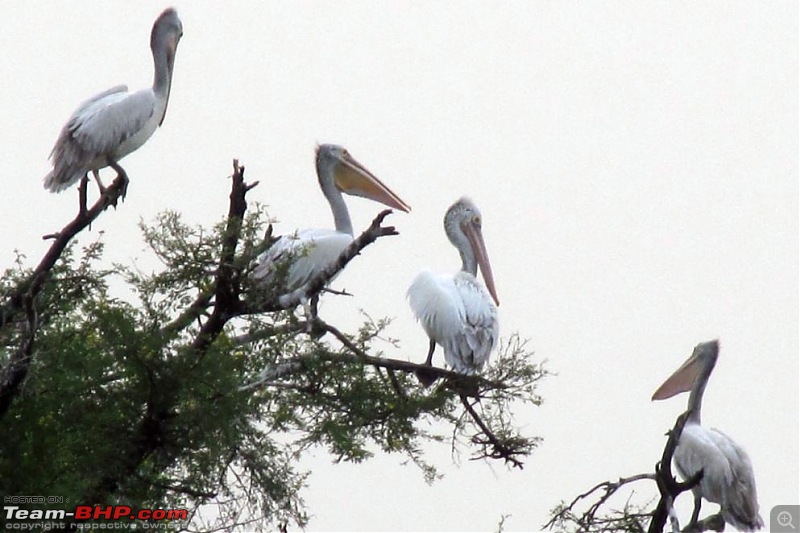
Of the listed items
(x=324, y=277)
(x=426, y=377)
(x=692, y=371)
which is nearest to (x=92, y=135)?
(x=324, y=277)

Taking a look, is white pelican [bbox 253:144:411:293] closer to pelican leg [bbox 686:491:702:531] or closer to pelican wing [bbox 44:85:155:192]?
pelican wing [bbox 44:85:155:192]

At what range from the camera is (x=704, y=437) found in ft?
41.1

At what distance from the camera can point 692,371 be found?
14617 millimetres

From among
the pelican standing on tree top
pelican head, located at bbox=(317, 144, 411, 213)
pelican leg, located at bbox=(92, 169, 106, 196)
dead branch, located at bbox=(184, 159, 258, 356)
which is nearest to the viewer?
dead branch, located at bbox=(184, 159, 258, 356)

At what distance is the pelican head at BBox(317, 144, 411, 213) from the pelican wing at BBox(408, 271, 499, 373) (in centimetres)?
128

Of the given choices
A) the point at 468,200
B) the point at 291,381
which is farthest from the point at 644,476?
the point at 468,200

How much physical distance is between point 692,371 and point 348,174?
Result: 3318 mm

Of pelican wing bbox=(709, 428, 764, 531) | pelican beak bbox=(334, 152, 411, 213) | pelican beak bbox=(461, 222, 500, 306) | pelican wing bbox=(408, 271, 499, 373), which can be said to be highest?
pelican beak bbox=(334, 152, 411, 213)

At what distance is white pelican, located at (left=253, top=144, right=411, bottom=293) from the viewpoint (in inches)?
459

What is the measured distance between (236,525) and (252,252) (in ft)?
4.64

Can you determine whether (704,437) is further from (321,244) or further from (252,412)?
(252,412)

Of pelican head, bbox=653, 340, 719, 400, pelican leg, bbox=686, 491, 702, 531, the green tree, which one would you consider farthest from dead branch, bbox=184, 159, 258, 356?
pelican head, bbox=653, 340, 719, 400

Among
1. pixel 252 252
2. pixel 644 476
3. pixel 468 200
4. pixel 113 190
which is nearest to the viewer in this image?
pixel 252 252

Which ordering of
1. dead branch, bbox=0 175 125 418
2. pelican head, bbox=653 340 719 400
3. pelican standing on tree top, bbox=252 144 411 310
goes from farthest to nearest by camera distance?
pelican head, bbox=653 340 719 400 → pelican standing on tree top, bbox=252 144 411 310 → dead branch, bbox=0 175 125 418
